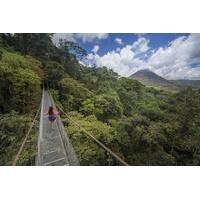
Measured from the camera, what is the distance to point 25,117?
7535 millimetres

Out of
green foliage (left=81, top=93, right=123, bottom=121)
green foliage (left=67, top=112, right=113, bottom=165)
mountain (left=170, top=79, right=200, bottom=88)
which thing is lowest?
green foliage (left=67, top=112, right=113, bottom=165)

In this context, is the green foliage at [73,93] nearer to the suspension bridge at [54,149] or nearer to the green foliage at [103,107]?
the green foliage at [103,107]

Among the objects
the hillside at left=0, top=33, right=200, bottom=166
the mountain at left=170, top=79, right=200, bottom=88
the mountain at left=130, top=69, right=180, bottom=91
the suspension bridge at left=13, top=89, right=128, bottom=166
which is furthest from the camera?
the mountain at left=130, top=69, right=180, bottom=91

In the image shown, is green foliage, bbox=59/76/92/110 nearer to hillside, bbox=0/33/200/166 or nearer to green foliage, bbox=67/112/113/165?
hillside, bbox=0/33/200/166

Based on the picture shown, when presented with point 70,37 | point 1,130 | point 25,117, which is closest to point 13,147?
point 1,130

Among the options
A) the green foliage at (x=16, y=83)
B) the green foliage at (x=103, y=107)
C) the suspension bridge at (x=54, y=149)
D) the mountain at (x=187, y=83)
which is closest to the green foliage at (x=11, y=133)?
the green foliage at (x=16, y=83)

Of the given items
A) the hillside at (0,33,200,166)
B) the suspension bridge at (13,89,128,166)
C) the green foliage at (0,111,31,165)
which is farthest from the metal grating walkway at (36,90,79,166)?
the green foliage at (0,111,31,165)

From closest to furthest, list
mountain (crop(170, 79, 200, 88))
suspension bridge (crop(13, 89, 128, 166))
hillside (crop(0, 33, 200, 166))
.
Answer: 1. suspension bridge (crop(13, 89, 128, 166))
2. hillside (crop(0, 33, 200, 166))
3. mountain (crop(170, 79, 200, 88))

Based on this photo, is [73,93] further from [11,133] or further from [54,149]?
[54,149]

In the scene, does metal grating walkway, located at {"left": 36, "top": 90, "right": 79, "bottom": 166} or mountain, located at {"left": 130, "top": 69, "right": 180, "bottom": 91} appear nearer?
metal grating walkway, located at {"left": 36, "top": 90, "right": 79, "bottom": 166}

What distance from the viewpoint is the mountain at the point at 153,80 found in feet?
23.9

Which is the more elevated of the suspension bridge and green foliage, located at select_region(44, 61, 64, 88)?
green foliage, located at select_region(44, 61, 64, 88)

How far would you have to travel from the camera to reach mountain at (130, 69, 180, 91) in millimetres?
7297
